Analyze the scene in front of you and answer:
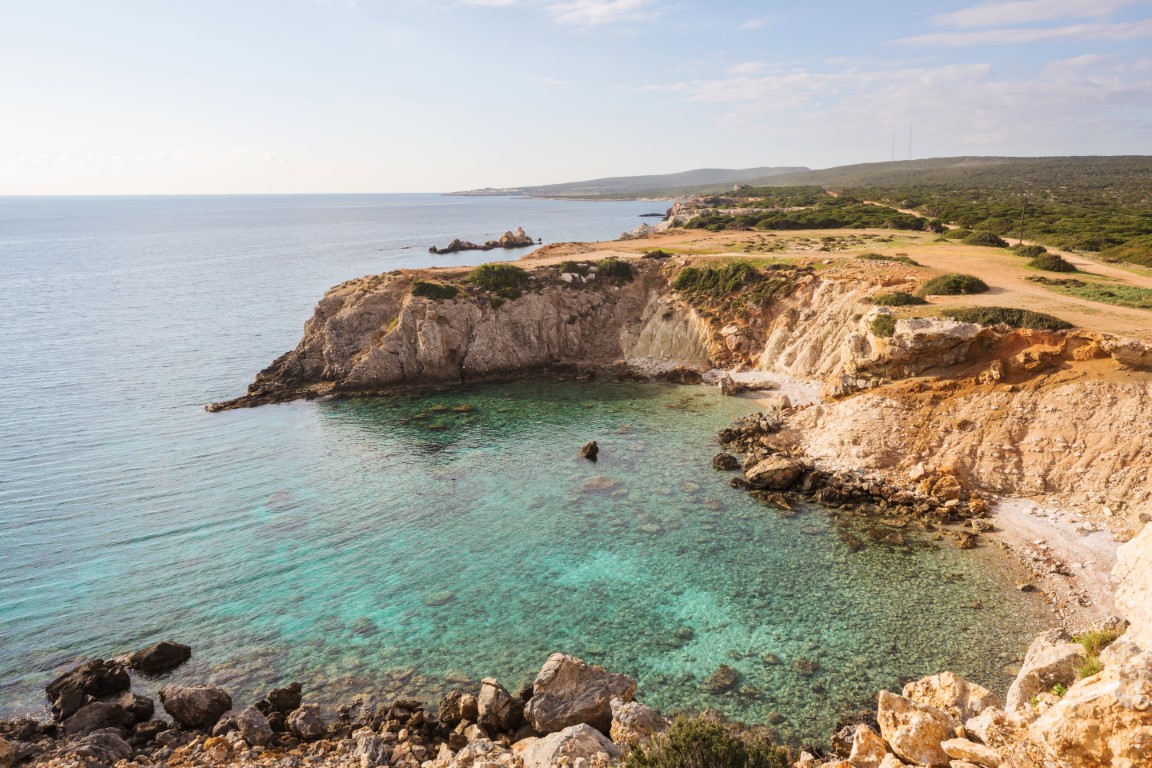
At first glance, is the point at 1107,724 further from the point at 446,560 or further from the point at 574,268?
the point at 574,268

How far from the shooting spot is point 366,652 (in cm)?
2542

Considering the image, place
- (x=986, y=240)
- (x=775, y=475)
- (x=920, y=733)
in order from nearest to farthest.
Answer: (x=920, y=733)
(x=775, y=475)
(x=986, y=240)

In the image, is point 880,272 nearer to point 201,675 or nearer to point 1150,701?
point 1150,701

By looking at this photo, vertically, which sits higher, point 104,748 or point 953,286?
point 953,286

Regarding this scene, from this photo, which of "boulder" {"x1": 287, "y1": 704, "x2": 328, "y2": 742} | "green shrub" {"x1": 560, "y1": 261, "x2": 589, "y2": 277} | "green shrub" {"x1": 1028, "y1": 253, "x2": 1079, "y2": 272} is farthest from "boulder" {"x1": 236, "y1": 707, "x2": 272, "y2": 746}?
"green shrub" {"x1": 1028, "y1": 253, "x2": 1079, "y2": 272}

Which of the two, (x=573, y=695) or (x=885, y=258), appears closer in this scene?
(x=573, y=695)

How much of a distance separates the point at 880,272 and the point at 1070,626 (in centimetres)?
3793

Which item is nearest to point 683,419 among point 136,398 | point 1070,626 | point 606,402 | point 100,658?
point 606,402

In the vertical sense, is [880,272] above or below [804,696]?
above

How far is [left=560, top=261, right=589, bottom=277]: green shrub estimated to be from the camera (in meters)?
70.4

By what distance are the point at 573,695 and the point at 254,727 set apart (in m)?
11.0

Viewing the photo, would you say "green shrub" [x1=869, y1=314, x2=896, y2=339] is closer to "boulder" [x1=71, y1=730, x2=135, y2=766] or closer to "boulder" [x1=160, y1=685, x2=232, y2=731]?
"boulder" [x1=160, y1=685, x2=232, y2=731]

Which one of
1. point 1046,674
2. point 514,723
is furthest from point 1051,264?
point 514,723

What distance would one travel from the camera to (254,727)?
69.1 ft
